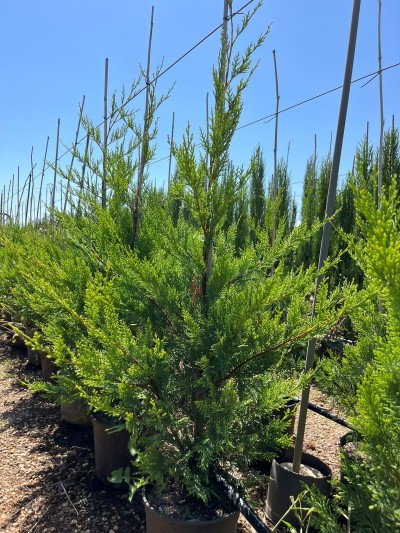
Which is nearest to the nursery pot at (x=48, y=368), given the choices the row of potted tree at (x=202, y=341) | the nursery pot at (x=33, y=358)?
the nursery pot at (x=33, y=358)

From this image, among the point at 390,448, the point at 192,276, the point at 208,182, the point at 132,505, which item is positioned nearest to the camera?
the point at 390,448

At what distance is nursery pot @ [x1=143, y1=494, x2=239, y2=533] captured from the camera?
5.62ft

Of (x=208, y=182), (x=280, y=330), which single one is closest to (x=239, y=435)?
(x=280, y=330)

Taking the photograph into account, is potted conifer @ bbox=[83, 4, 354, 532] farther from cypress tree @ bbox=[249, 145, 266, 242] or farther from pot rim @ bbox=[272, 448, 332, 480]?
cypress tree @ bbox=[249, 145, 266, 242]

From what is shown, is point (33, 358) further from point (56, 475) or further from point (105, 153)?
point (105, 153)

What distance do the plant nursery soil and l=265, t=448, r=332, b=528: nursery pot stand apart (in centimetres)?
11

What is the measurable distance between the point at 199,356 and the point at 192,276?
15.8 inches

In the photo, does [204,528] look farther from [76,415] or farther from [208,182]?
[76,415]

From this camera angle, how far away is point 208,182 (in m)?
1.88

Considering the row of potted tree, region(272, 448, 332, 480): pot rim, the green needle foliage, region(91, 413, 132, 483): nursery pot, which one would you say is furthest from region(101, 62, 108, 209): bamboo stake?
region(272, 448, 332, 480): pot rim

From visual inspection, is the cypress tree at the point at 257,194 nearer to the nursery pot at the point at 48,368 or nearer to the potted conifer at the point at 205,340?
the nursery pot at the point at 48,368

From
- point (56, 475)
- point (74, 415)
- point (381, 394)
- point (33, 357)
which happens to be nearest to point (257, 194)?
point (33, 357)

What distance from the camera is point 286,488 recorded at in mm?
2207

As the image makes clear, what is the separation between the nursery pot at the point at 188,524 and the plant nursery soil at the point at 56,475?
177 millimetres
